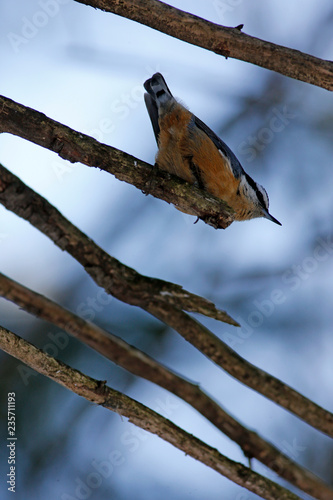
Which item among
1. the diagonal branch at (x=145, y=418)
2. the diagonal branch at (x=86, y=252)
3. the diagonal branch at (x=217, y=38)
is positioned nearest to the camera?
the diagonal branch at (x=86, y=252)

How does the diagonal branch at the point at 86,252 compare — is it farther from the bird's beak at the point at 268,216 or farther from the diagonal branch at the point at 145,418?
the bird's beak at the point at 268,216

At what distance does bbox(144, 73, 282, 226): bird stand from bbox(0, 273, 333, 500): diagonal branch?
2204 mm

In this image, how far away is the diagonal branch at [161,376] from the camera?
1.38 metres

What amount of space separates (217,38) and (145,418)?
5.93 feet

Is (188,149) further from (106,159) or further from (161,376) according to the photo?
(161,376)

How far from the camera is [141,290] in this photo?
5.09ft

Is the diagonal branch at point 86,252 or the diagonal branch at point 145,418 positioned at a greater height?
the diagonal branch at point 86,252

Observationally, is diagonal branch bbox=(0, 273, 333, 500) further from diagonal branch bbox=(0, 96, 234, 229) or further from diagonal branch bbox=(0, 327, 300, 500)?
diagonal branch bbox=(0, 96, 234, 229)

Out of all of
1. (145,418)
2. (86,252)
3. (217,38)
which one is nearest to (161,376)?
(86,252)

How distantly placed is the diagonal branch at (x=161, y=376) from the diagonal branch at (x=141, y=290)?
132 millimetres

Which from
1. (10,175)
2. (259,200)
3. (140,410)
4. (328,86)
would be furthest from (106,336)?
(259,200)

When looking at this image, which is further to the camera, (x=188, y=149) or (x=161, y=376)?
(x=188, y=149)

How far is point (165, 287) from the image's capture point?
5.15ft

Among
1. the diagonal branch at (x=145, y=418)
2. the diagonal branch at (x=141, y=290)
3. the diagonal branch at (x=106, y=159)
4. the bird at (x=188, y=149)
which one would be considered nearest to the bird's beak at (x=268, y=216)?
the bird at (x=188, y=149)
